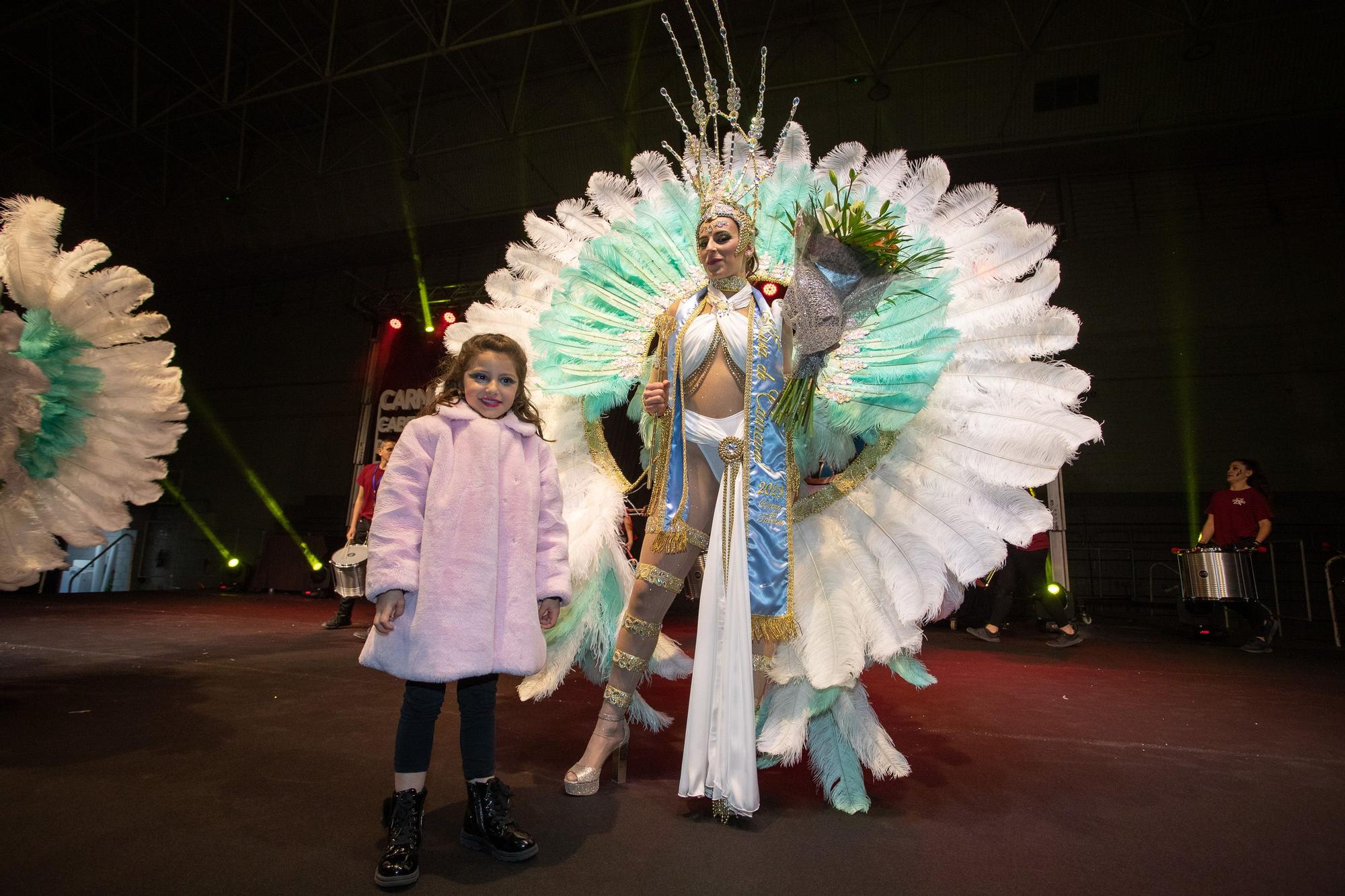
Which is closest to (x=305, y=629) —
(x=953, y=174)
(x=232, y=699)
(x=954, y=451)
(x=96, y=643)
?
(x=96, y=643)

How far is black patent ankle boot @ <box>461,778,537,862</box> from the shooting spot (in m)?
1.61

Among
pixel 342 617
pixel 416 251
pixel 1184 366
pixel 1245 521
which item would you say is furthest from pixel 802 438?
pixel 416 251

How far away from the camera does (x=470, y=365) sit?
6.32 ft

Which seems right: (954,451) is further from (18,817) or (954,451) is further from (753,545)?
(18,817)

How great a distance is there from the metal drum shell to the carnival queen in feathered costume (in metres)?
4.78

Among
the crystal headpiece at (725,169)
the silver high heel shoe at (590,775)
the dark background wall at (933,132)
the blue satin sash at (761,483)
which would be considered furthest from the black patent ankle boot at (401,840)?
the dark background wall at (933,132)

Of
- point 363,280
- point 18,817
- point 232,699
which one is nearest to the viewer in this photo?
point 18,817

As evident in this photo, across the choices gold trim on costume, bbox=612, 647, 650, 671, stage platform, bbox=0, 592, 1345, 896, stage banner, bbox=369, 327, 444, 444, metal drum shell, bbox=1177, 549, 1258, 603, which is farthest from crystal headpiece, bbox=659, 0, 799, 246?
stage banner, bbox=369, 327, 444, 444

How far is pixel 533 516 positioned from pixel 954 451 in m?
1.28

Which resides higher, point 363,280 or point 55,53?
point 55,53

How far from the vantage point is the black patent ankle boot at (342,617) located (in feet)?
19.4

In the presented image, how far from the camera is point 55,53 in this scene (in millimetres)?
9633

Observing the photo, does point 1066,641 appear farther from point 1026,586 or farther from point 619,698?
point 619,698

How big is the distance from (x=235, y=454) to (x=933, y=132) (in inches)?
536
